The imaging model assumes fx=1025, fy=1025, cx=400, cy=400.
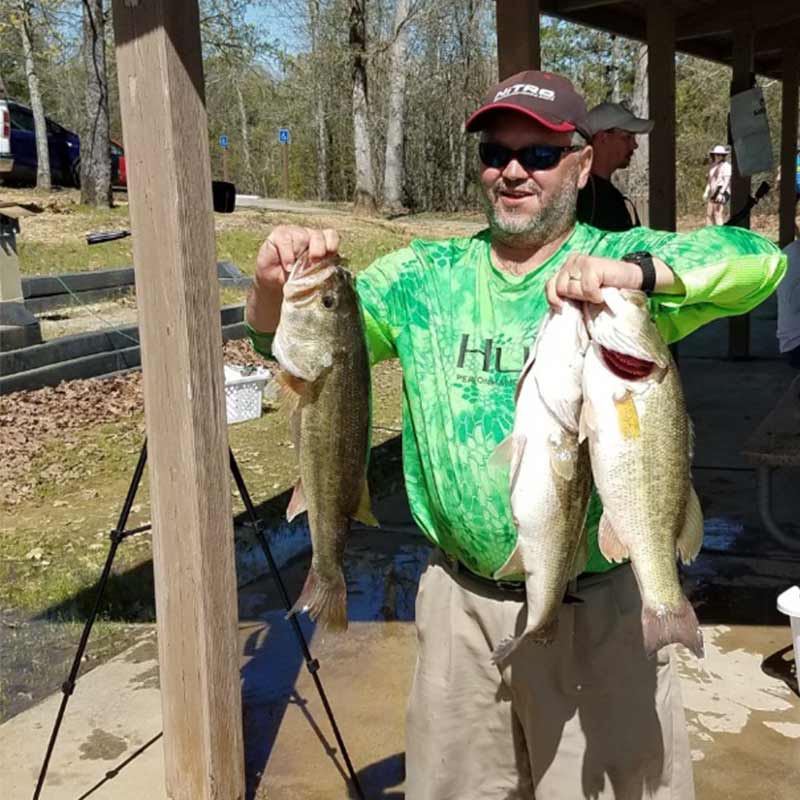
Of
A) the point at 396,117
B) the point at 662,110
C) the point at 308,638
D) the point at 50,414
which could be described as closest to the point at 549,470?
the point at 308,638

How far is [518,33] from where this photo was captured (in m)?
4.61

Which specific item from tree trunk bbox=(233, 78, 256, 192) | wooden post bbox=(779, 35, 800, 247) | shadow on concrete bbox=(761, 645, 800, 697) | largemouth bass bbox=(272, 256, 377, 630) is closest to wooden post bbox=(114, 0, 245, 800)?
largemouth bass bbox=(272, 256, 377, 630)

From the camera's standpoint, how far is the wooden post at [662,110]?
7.67 m

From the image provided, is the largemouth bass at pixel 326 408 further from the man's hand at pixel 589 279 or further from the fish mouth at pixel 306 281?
the man's hand at pixel 589 279

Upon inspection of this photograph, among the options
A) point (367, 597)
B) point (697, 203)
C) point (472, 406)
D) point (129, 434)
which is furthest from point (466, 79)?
point (472, 406)

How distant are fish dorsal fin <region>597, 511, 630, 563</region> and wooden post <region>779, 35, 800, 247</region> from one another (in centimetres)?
898

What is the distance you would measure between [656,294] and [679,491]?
1.31 ft

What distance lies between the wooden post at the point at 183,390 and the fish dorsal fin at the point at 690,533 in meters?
1.41

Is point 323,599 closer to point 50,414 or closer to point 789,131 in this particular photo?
point 50,414

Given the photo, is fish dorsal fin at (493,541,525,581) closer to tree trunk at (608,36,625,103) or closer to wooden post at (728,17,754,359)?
wooden post at (728,17,754,359)

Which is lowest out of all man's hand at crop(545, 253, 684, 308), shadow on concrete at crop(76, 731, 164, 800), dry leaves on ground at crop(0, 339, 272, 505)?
shadow on concrete at crop(76, 731, 164, 800)

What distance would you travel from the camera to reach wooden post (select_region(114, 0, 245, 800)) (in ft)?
9.02

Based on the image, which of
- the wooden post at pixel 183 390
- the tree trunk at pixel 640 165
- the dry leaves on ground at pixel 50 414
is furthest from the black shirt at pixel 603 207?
the tree trunk at pixel 640 165

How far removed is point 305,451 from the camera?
7.36 feet
